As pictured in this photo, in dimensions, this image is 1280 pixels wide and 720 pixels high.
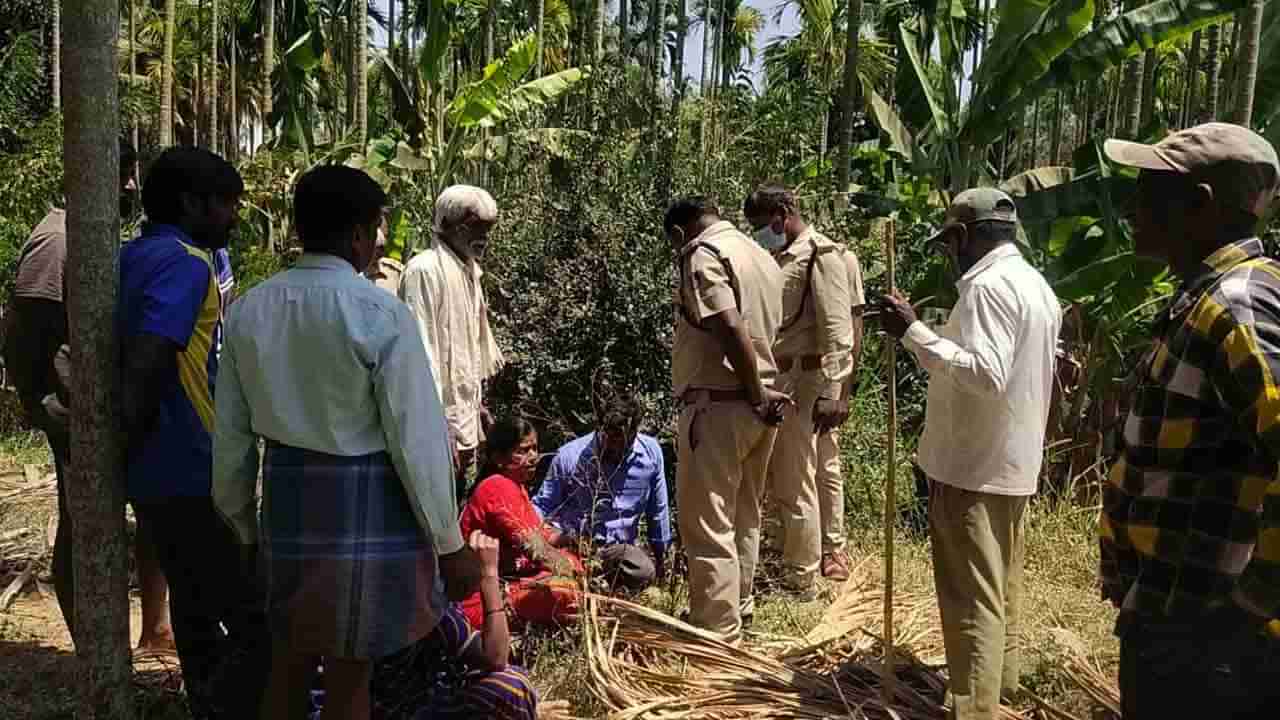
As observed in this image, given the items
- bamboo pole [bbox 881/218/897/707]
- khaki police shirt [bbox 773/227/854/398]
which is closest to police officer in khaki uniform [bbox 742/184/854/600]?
khaki police shirt [bbox 773/227/854/398]

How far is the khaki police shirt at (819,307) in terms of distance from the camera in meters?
5.82

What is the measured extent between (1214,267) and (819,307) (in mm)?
3695

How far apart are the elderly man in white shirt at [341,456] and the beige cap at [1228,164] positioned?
1.76 metres

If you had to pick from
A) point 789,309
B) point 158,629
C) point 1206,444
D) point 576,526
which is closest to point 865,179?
point 789,309

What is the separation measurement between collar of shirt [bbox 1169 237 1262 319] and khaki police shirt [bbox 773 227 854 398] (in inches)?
143

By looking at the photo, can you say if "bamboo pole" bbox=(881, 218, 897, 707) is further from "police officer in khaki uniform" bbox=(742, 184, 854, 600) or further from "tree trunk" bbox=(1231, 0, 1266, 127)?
"tree trunk" bbox=(1231, 0, 1266, 127)

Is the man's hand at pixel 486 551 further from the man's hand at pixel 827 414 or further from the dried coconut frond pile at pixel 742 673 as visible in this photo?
the man's hand at pixel 827 414

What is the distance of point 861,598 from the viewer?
5559 millimetres

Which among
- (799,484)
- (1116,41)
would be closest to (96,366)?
(799,484)

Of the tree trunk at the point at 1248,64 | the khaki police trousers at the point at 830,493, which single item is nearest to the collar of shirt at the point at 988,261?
the khaki police trousers at the point at 830,493

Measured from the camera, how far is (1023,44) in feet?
26.7

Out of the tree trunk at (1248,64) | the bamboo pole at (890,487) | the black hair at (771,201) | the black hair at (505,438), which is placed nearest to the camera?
the bamboo pole at (890,487)

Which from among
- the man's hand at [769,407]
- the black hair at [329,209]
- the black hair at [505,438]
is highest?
the black hair at [329,209]

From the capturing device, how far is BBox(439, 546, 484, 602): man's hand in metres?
2.76
